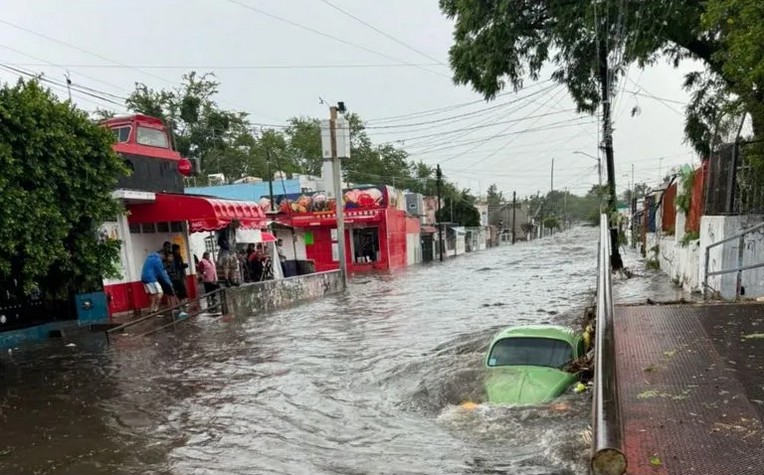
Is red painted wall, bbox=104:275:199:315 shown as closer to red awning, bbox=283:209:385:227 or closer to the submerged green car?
the submerged green car

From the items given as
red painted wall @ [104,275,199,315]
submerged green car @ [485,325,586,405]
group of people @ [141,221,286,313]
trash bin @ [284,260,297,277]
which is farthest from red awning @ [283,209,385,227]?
submerged green car @ [485,325,586,405]

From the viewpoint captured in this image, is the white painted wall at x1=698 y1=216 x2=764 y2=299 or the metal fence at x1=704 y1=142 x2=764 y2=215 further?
the metal fence at x1=704 y1=142 x2=764 y2=215

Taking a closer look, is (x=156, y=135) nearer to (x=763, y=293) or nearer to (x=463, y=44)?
(x=463, y=44)

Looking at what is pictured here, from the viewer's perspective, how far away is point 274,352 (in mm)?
11219

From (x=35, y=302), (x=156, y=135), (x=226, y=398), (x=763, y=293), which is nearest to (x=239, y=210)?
(x=156, y=135)

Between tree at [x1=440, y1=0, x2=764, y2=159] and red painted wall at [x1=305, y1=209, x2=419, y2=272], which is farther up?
tree at [x1=440, y1=0, x2=764, y2=159]

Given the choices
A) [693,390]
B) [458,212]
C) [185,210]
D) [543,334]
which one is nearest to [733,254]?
[543,334]

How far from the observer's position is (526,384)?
6859mm

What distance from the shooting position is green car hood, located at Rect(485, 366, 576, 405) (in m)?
6.59

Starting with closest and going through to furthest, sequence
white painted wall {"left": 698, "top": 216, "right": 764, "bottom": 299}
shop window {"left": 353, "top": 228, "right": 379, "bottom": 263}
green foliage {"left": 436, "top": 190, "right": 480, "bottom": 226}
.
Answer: white painted wall {"left": 698, "top": 216, "right": 764, "bottom": 299}, shop window {"left": 353, "top": 228, "right": 379, "bottom": 263}, green foliage {"left": 436, "top": 190, "right": 480, "bottom": 226}

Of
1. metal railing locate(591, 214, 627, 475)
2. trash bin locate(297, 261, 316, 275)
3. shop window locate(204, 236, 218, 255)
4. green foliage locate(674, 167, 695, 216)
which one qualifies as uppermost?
green foliage locate(674, 167, 695, 216)

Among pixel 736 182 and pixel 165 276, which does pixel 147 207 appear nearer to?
pixel 165 276

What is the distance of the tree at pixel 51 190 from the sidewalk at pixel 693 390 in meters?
9.58

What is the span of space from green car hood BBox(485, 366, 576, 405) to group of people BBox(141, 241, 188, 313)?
959 centimetres
